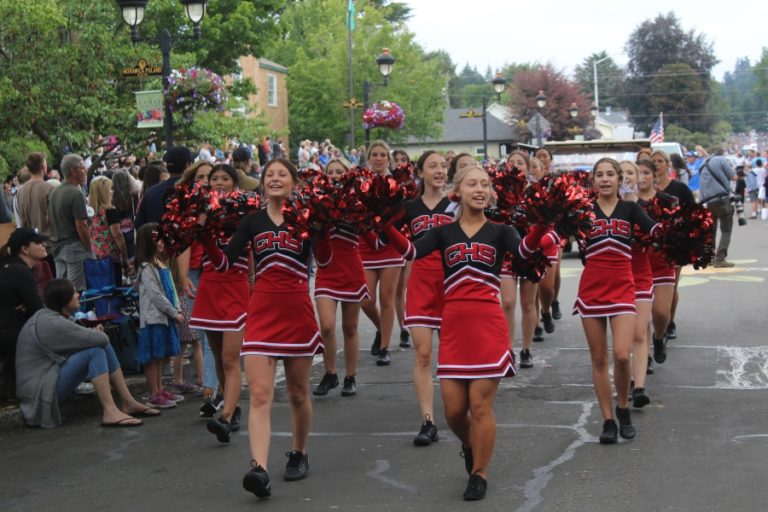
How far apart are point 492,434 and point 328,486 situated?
111 centimetres

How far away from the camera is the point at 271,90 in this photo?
179 feet

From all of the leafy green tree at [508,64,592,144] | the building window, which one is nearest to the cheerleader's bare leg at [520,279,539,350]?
A: the building window

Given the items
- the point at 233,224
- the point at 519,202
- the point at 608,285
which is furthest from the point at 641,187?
the point at 233,224

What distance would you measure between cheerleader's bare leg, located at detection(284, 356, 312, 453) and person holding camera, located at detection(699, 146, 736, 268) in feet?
44.3

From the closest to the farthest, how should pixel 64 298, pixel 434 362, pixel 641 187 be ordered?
pixel 64 298 < pixel 641 187 < pixel 434 362

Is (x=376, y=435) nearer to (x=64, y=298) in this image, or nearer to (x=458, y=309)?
(x=458, y=309)

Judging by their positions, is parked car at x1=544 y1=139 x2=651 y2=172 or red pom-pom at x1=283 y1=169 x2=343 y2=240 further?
parked car at x1=544 y1=139 x2=651 y2=172

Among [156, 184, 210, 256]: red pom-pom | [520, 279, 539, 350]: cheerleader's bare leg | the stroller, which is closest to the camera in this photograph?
[156, 184, 210, 256]: red pom-pom

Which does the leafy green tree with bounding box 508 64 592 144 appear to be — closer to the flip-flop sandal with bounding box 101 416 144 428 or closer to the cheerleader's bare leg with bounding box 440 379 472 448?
the flip-flop sandal with bounding box 101 416 144 428

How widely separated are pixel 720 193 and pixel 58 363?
13.2m

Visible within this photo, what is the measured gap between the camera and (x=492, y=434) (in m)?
6.42

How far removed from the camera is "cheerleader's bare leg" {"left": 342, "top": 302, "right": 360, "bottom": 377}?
31.7ft

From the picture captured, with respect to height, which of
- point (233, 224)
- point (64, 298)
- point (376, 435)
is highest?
point (233, 224)

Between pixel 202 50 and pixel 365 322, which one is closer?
pixel 365 322
